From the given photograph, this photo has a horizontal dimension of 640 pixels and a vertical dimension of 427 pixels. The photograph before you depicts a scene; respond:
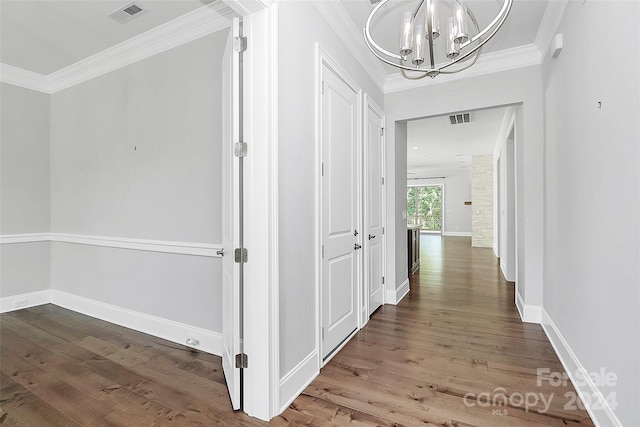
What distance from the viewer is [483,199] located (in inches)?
351

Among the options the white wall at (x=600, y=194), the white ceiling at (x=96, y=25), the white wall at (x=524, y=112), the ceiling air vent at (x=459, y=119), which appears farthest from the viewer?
the ceiling air vent at (x=459, y=119)

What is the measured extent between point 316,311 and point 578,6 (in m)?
2.69

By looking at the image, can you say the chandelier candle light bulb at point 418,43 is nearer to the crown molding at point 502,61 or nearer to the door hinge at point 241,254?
the door hinge at point 241,254

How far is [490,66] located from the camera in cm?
332

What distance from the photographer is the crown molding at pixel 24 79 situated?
3.55 m

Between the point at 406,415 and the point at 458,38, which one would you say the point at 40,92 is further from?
the point at 406,415

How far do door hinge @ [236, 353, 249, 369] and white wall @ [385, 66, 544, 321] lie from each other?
2971 millimetres

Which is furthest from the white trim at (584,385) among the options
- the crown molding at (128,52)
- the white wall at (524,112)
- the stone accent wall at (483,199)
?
the stone accent wall at (483,199)

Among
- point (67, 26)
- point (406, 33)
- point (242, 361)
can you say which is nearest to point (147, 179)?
point (67, 26)

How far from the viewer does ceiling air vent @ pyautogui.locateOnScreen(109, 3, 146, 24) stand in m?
2.48

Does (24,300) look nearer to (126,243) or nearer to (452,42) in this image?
(126,243)

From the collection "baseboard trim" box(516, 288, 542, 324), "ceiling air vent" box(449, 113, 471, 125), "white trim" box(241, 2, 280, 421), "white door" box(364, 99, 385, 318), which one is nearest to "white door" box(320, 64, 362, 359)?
"white door" box(364, 99, 385, 318)

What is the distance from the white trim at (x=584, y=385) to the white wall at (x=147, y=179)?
2.51 metres

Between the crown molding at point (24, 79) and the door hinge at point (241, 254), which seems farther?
the crown molding at point (24, 79)
